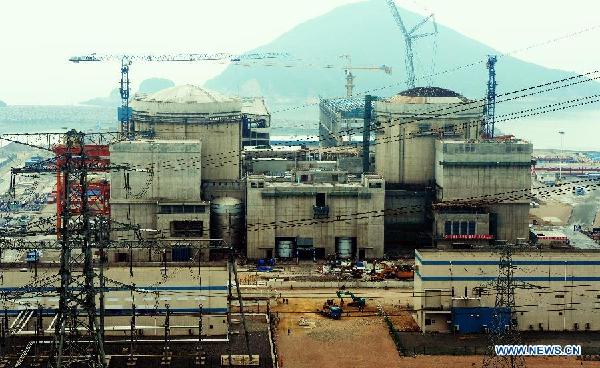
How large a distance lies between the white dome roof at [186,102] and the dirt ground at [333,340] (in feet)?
53.7

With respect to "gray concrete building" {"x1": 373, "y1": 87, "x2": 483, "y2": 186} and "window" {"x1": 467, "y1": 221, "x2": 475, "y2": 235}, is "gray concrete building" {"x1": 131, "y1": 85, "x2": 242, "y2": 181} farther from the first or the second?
"window" {"x1": 467, "y1": 221, "x2": 475, "y2": 235}

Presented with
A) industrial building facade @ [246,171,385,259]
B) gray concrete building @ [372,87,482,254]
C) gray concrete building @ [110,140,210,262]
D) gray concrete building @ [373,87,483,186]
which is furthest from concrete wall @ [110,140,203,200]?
gray concrete building @ [373,87,483,186]

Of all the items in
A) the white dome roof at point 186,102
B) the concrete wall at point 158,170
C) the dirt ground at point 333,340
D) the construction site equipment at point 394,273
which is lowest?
the dirt ground at point 333,340

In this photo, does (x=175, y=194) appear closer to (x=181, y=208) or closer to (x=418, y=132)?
(x=181, y=208)

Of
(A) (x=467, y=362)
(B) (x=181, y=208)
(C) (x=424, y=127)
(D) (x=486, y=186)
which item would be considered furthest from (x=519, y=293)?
(B) (x=181, y=208)

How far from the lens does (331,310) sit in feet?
118

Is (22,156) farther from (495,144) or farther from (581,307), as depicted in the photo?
(581,307)

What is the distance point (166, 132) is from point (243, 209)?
6648 millimetres

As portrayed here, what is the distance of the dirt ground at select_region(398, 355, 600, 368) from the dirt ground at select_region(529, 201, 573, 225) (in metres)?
28.1

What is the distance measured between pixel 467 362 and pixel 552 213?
113 feet

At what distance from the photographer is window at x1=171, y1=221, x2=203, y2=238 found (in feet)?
150

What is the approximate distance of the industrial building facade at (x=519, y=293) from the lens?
33844 millimetres

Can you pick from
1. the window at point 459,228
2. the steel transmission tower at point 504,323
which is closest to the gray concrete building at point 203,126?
the window at point 459,228

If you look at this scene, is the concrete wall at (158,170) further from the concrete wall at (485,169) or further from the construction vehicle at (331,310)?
the concrete wall at (485,169)
